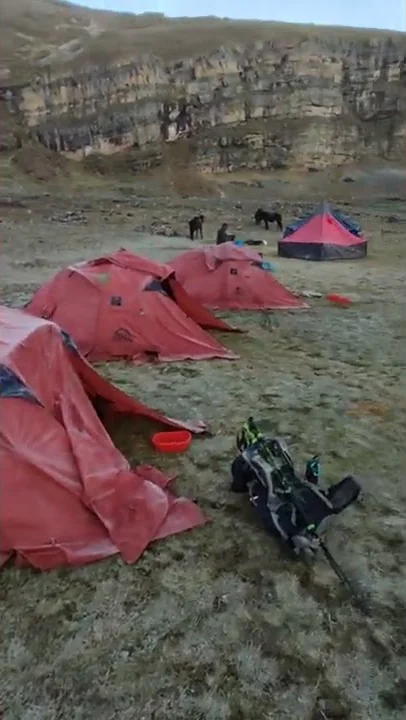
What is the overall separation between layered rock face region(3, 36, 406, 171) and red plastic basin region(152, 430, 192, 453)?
29793 mm

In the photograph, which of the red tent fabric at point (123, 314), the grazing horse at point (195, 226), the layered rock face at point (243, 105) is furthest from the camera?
the layered rock face at point (243, 105)

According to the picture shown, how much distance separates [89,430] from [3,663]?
1.71m

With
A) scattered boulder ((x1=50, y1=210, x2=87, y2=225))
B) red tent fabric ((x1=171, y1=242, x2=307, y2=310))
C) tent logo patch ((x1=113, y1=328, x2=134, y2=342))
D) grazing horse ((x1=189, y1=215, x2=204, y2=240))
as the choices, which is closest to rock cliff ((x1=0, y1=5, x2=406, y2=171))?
scattered boulder ((x1=50, y1=210, x2=87, y2=225))

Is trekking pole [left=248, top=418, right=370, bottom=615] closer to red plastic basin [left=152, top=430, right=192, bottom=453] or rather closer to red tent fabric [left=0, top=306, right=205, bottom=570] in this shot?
red tent fabric [left=0, top=306, right=205, bottom=570]

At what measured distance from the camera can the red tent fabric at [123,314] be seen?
7391 mm

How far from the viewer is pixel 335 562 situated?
11.8ft

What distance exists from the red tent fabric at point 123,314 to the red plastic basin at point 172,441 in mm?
2331

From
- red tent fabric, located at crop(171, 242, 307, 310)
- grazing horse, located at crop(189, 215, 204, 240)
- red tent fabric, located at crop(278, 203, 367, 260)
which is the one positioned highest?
red tent fabric, located at crop(171, 242, 307, 310)

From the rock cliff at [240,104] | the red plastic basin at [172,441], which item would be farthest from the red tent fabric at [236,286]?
the rock cliff at [240,104]

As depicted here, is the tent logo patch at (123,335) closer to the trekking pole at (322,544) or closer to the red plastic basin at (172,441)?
the red plastic basin at (172,441)

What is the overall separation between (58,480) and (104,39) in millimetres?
41348

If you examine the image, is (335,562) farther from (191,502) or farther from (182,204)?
(182,204)

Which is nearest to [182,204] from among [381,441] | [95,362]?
[95,362]

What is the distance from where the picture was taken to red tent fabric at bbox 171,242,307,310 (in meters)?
10.0
